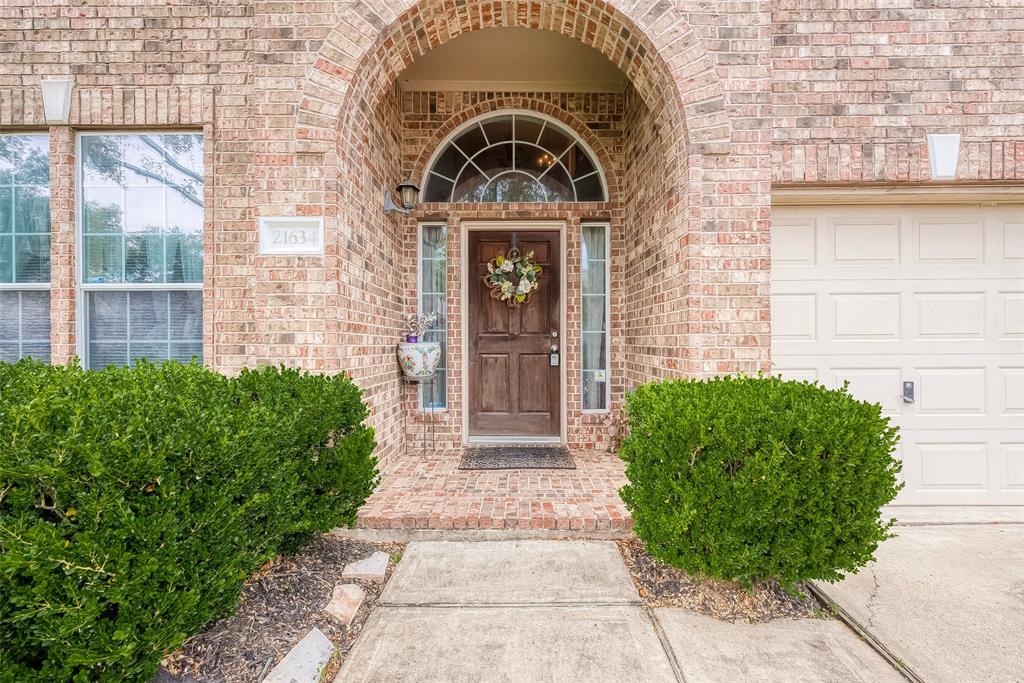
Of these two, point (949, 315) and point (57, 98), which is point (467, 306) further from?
point (949, 315)

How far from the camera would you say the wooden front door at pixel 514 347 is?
15.2ft

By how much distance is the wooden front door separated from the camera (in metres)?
4.64

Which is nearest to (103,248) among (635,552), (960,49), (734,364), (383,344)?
(383,344)

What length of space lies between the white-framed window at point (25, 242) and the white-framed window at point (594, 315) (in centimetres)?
406

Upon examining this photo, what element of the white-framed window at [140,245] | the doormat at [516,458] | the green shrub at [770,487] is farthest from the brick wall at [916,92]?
the white-framed window at [140,245]

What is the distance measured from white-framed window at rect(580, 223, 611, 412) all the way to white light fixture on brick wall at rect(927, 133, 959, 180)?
232cm

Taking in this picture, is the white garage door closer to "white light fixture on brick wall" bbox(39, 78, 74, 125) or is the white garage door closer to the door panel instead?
the door panel

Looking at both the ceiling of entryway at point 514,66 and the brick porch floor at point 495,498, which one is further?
the ceiling of entryway at point 514,66

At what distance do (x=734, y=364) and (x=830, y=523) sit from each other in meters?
1.14

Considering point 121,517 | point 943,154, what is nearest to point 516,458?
point 121,517

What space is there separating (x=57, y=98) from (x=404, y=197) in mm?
2323

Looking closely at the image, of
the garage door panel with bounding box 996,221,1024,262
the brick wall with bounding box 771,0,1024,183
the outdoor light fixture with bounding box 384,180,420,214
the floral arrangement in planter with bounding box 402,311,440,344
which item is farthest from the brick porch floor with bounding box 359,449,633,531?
the garage door panel with bounding box 996,221,1024,262

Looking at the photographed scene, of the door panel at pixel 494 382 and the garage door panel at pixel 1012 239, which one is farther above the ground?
the garage door panel at pixel 1012 239

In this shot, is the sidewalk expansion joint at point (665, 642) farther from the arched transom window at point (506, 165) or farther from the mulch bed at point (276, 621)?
the arched transom window at point (506, 165)
